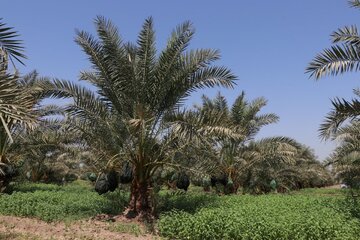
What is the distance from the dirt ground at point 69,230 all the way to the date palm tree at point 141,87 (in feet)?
4.60

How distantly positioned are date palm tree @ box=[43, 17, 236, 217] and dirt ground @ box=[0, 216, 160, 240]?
55.2 inches

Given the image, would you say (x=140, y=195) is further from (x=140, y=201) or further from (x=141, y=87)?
(x=141, y=87)

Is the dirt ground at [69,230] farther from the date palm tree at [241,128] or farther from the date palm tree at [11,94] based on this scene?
the date palm tree at [241,128]

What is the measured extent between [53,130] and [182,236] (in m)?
8.71

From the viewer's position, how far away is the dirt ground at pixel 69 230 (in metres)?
8.41

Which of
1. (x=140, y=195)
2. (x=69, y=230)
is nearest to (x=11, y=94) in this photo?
(x=69, y=230)

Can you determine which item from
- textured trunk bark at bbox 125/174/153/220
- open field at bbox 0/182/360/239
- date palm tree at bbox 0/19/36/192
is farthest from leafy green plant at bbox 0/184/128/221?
date palm tree at bbox 0/19/36/192

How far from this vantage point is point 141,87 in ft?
36.6

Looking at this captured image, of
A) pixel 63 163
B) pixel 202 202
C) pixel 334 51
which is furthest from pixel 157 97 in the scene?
pixel 63 163

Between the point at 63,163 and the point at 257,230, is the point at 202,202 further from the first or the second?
the point at 63,163

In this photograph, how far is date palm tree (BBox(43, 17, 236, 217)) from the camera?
11164 millimetres

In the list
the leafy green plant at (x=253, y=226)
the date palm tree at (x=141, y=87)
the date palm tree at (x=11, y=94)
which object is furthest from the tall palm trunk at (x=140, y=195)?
the date palm tree at (x=11, y=94)

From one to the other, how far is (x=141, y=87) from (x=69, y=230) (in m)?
4.29

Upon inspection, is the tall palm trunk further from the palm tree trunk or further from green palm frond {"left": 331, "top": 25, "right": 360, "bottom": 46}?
green palm frond {"left": 331, "top": 25, "right": 360, "bottom": 46}
